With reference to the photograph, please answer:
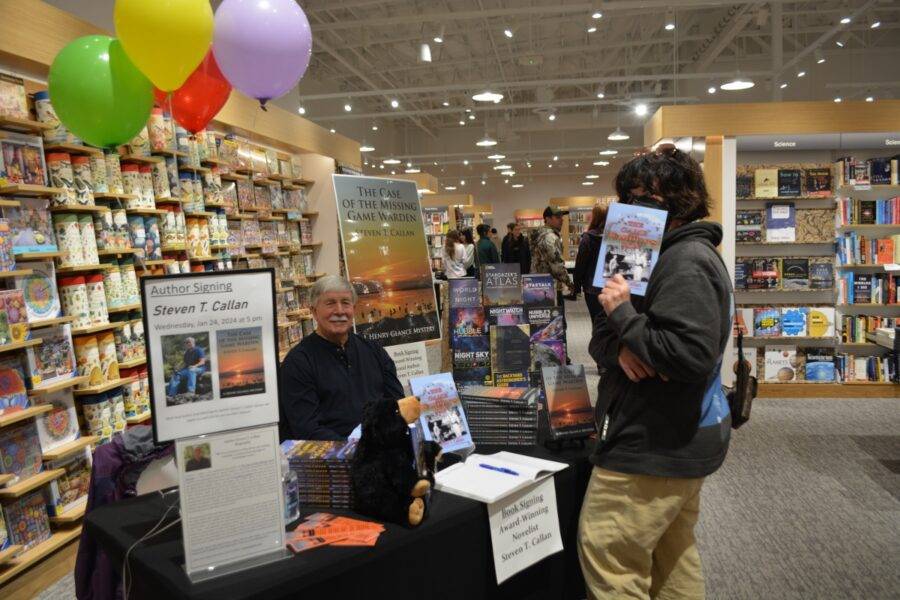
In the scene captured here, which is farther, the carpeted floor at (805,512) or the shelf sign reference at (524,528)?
the carpeted floor at (805,512)

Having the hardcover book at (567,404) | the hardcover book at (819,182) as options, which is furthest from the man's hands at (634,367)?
the hardcover book at (819,182)

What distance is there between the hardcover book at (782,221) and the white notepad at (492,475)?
4928mm

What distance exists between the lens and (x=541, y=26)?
12.4 meters

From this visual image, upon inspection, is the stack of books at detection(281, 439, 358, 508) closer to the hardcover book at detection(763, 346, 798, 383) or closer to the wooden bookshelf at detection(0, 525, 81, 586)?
the wooden bookshelf at detection(0, 525, 81, 586)

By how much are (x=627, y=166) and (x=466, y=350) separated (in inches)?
79.2

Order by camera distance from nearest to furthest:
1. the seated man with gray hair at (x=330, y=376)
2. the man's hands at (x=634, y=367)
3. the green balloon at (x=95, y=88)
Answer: the man's hands at (x=634, y=367) < the seated man with gray hair at (x=330, y=376) < the green balloon at (x=95, y=88)

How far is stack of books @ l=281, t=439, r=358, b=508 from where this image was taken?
1.88 m

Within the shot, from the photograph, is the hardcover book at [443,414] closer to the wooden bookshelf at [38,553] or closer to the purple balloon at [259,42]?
the purple balloon at [259,42]

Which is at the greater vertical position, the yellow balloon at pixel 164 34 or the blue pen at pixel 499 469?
the yellow balloon at pixel 164 34

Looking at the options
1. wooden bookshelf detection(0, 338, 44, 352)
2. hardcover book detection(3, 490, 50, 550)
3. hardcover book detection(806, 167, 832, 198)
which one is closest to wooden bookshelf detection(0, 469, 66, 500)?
hardcover book detection(3, 490, 50, 550)

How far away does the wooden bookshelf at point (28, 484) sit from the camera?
118 inches

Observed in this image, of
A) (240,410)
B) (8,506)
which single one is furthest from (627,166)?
(8,506)

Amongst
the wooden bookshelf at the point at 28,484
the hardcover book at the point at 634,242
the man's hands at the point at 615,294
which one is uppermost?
the hardcover book at the point at 634,242

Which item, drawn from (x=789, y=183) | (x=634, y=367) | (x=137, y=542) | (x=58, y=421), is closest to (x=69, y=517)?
(x=58, y=421)
